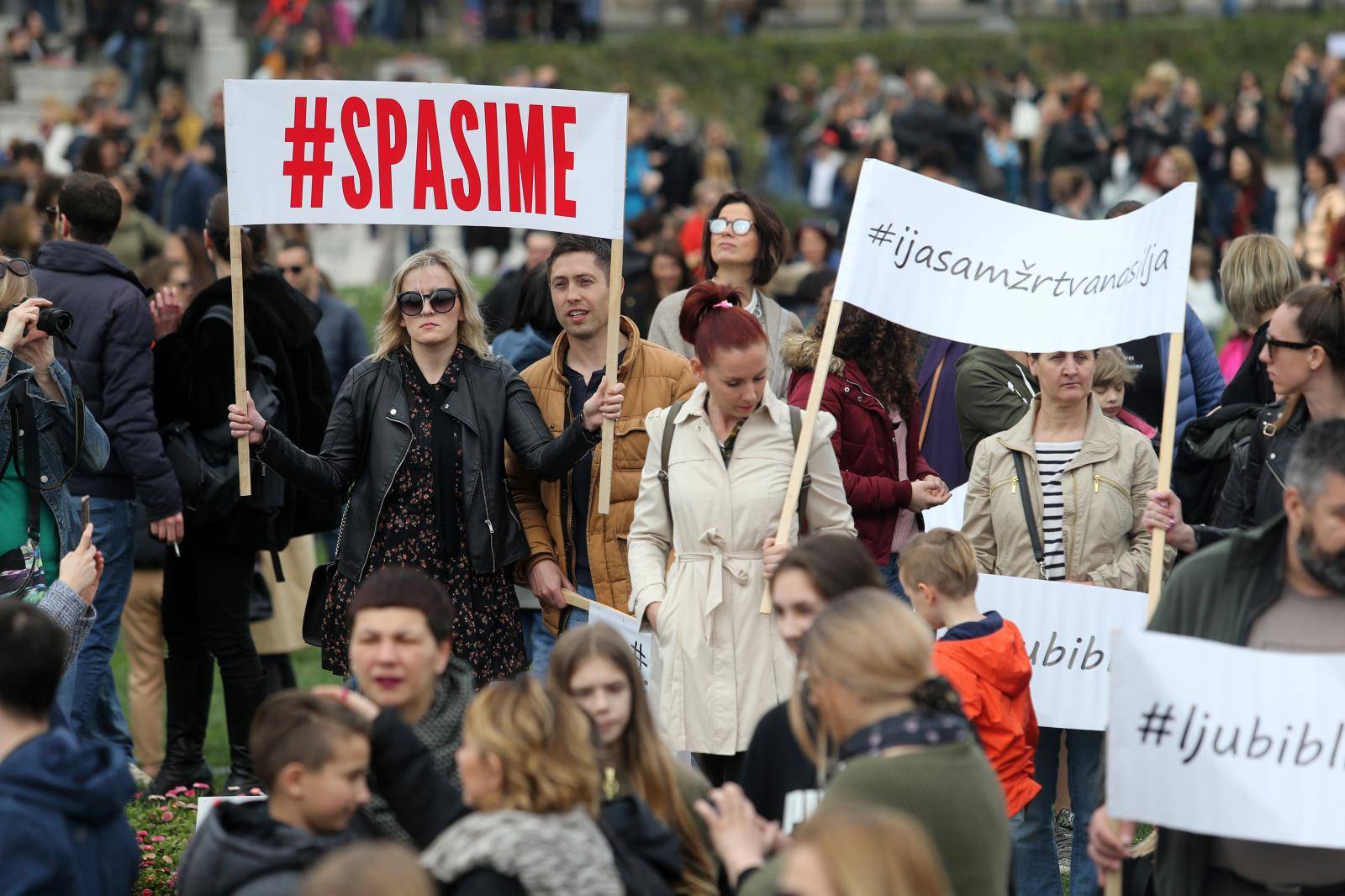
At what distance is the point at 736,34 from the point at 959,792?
3046 centimetres

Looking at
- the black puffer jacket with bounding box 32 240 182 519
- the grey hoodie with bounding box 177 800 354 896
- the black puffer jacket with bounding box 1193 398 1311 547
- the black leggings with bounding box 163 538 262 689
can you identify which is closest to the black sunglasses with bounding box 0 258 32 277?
the black puffer jacket with bounding box 32 240 182 519

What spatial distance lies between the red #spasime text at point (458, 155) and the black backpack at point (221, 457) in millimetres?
1013

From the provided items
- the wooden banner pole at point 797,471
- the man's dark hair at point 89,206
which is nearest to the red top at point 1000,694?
the wooden banner pole at point 797,471

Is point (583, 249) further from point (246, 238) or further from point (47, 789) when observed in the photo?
point (47, 789)

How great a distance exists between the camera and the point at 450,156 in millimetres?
6551

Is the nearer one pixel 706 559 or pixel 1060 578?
pixel 706 559

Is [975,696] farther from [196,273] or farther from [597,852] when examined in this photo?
[196,273]

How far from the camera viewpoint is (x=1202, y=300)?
13586 millimetres

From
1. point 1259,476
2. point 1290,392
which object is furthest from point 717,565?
point 1290,392

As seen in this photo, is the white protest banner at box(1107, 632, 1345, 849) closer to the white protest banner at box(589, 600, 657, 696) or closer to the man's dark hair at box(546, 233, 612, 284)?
the white protest banner at box(589, 600, 657, 696)

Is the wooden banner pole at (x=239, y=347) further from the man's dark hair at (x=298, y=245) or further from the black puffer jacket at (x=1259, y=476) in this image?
the man's dark hair at (x=298, y=245)

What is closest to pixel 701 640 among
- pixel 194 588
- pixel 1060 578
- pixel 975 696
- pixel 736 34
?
pixel 975 696

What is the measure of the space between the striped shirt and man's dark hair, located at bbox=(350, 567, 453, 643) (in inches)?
98.0

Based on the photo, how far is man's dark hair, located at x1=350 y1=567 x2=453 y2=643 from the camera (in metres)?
4.48
